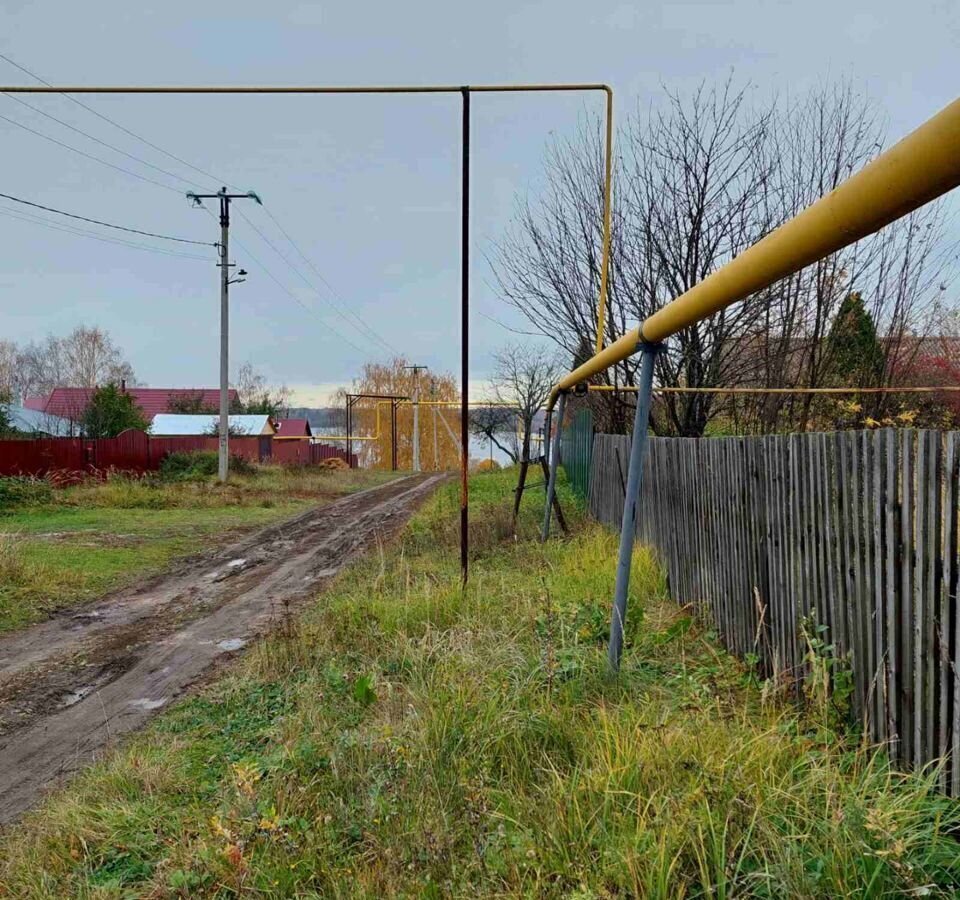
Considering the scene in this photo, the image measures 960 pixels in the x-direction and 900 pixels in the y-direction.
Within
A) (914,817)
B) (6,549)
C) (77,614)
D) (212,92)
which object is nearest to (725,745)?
(914,817)

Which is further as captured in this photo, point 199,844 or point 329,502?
point 329,502

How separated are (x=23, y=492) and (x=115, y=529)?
4.26 metres

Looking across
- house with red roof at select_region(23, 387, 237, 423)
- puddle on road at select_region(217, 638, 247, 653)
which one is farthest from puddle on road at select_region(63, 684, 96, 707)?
house with red roof at select_region(23, 387, 237, 423)

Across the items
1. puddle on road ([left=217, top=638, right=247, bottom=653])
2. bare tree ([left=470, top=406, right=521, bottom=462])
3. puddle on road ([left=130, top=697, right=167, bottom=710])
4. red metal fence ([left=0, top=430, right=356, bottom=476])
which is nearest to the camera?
puddle on road ([left=130, top=697, right=167, bottom=710])

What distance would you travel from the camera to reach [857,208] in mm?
1730

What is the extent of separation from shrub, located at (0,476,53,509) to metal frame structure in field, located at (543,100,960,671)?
48.1 ft

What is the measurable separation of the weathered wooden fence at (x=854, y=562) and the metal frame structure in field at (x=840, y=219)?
695mm

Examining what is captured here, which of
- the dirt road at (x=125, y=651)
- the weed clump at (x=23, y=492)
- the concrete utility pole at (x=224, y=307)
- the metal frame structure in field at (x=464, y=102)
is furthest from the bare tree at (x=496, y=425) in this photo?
the metal frame structure in field at (x=464, y=102)

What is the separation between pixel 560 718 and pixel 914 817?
1.19m

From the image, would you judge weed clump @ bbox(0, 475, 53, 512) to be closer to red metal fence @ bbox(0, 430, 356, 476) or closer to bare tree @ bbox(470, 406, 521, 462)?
red metal fence @ bbox(0, 430, 356, 476)

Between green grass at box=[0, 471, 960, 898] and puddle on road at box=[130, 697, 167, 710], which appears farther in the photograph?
puddle on road at box=[130, 697, 167, 710]

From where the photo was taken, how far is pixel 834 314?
9.45 meters

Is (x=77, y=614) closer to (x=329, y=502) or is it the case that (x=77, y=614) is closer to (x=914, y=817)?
(x=914, y=817)

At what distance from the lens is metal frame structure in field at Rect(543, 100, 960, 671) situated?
146 centimetres
